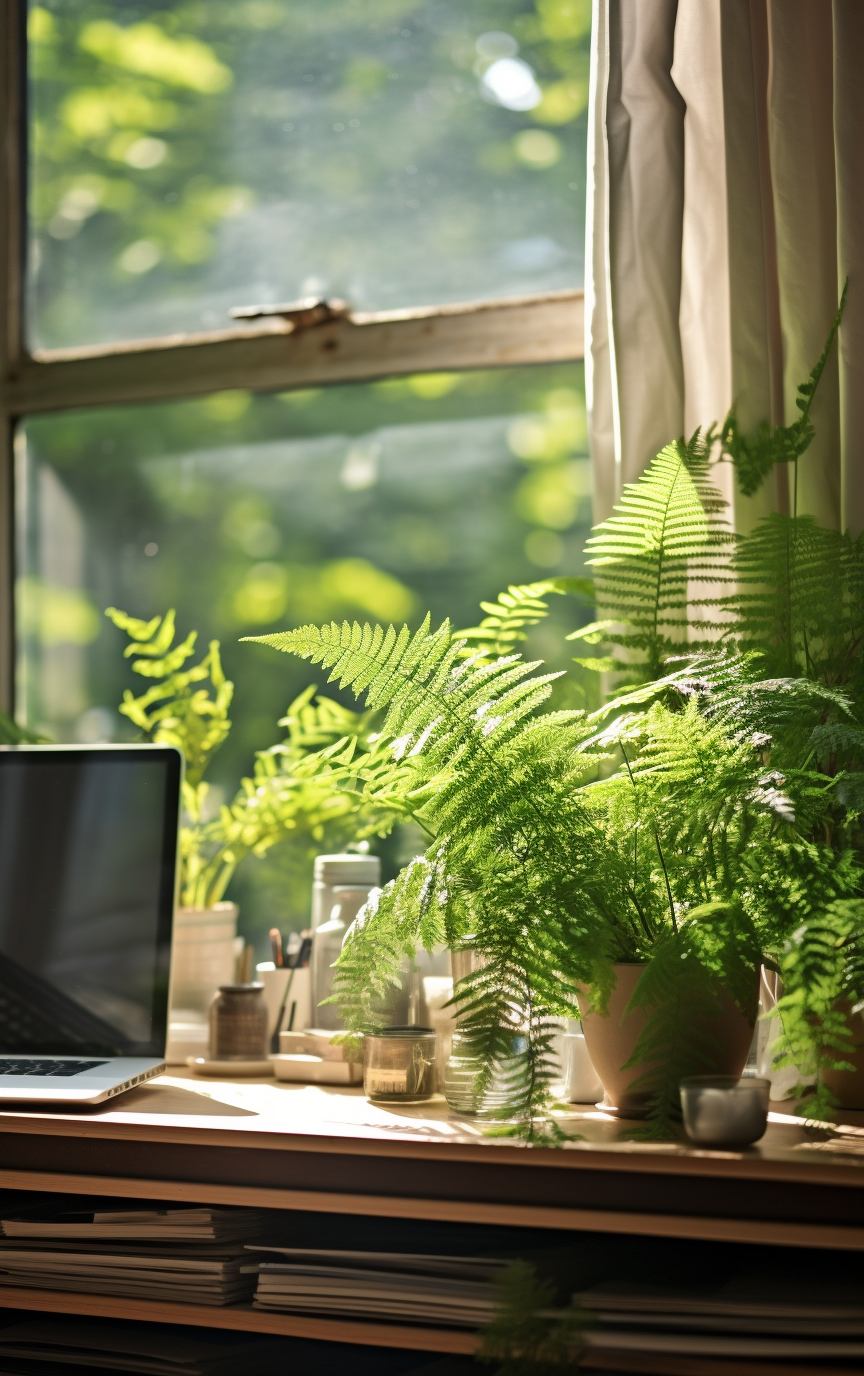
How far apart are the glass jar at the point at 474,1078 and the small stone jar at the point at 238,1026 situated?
304 mm

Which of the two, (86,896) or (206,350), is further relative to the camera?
(206,350)

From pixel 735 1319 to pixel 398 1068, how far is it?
1.28 ft

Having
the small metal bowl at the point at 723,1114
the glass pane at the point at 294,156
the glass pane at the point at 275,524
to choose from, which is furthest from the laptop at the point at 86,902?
the glass pane at the point at 294,156

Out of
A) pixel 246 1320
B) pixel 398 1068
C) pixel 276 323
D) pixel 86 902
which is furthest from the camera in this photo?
pixel 276 323

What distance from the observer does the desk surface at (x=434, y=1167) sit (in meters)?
0.88

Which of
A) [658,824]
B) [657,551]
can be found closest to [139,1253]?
[658,824]

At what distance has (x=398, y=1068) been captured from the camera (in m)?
1.17

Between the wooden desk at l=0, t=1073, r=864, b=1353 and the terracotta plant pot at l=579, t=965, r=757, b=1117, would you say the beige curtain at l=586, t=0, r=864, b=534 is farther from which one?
the wooden desk at l=0, t=1073, r=864, b=1353

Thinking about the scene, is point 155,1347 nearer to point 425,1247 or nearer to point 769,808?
point 425,1247

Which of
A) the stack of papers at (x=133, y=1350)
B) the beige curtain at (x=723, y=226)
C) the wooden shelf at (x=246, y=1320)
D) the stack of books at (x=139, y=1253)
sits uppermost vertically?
the beige curtain at (x=723, y=226)

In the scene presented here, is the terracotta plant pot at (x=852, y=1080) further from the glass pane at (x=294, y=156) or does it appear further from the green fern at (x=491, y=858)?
the glass pane at (x=294, y=156)

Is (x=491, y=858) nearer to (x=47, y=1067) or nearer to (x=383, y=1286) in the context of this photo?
(x=383, y=1286)

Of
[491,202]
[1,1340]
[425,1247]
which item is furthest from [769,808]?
[491,202]

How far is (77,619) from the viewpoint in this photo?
1.87m
